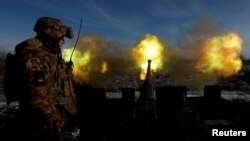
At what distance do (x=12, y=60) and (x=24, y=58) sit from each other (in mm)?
407

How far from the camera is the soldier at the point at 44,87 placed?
17.7ft

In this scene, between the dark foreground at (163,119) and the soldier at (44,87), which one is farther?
the dark foreground at (163,119)

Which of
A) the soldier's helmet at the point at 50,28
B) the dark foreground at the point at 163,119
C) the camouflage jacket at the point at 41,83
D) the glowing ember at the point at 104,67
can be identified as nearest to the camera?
the camouflage jacket at the point at 41,83

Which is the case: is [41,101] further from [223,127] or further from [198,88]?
[198,88]

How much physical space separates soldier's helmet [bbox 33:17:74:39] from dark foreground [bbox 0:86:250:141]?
2.01m

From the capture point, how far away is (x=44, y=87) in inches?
217

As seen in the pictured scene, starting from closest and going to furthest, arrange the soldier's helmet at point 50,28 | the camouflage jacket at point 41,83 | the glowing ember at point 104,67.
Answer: the camouflage jacket at point 41,83
the soldier's helmet at point 50,28
the glowing ember at point 104,67

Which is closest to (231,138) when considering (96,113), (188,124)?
(188,124)

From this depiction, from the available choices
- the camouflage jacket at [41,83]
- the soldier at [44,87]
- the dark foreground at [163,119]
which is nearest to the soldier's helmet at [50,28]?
the soldier at [44,87]

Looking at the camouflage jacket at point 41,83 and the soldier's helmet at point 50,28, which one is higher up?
the soldier's helmet at point 50,28

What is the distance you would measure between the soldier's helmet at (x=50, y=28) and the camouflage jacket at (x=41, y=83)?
0.32m

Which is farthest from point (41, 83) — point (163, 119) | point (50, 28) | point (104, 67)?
point (104, 67)

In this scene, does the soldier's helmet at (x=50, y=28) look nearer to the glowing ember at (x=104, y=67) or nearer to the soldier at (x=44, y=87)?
the soldier at (x=44, y=87)

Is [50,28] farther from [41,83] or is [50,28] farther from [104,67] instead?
[104,67]
